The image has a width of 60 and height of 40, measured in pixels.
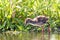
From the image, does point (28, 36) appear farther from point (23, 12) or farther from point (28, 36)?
point (23, 12)

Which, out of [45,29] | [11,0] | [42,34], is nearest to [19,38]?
[42,34]

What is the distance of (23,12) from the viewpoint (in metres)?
8.50

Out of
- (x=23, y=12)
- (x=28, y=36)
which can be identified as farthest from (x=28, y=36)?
(x=23, y=12)

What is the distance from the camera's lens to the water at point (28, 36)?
23.5ft

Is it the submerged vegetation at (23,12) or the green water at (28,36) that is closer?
the green water at (28,36)

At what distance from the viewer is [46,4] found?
8.74 meters

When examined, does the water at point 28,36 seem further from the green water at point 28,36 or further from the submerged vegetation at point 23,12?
the submerged vegetation at point 23,12

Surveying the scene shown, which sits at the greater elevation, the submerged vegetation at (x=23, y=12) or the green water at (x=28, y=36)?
the submerged vegetation at (x=23, y=12)

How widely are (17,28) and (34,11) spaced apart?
2.39 ft

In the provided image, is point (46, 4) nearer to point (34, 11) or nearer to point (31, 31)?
point (34, 11)

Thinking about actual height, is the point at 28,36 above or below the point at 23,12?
below

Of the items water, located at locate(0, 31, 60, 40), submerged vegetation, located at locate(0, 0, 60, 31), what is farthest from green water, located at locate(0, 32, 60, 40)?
submerged vegetation, located at locate(0, 0, 60, 31)

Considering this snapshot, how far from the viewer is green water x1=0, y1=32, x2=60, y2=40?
23.5 ft

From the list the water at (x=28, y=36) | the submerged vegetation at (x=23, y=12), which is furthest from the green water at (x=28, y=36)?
the submerged vegetation at (x=23, y=12)
